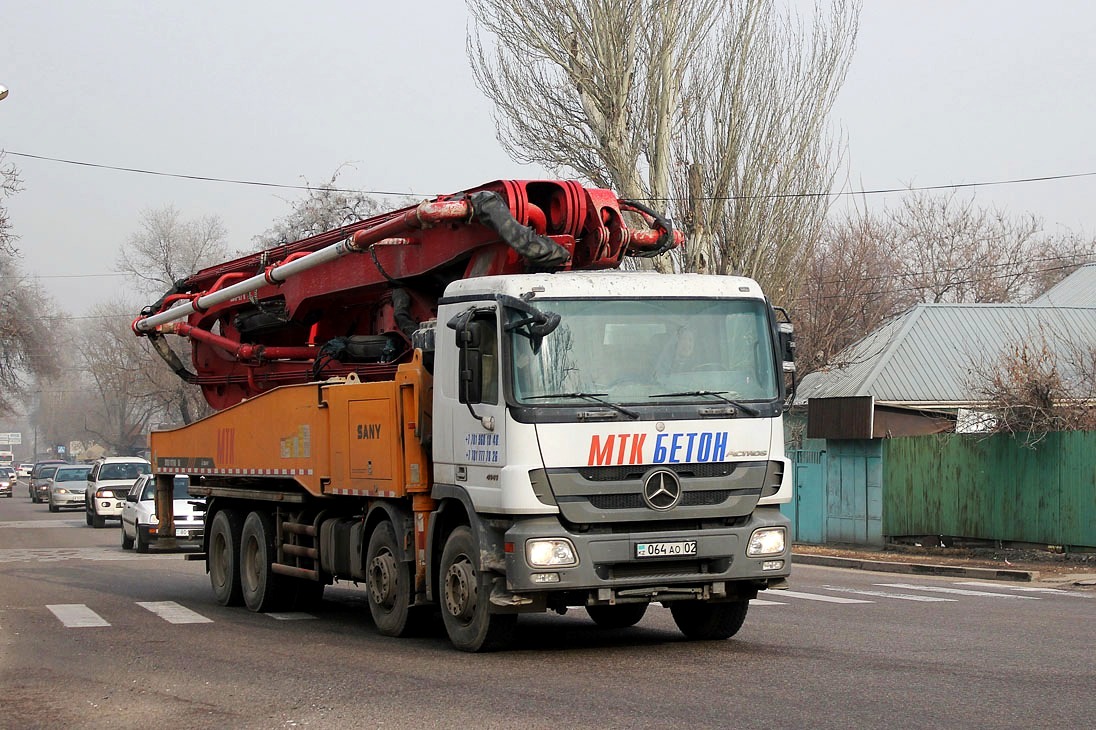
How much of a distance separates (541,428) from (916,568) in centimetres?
1498

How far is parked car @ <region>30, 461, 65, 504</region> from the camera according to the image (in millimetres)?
59659

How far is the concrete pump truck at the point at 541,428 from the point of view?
1023 centimetres

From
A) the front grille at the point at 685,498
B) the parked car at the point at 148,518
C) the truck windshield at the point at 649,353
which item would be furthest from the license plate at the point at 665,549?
the parked car at the point at 148,518

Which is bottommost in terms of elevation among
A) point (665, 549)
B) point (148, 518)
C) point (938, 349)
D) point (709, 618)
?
point (148, 518)

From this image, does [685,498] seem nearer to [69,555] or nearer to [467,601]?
[467,601]

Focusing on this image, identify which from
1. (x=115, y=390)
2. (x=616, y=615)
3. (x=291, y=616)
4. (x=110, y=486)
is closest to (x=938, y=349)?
(x=110, y=486)

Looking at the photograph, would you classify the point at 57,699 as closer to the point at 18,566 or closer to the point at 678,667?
the point at 678,667

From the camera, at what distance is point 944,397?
1251 inches

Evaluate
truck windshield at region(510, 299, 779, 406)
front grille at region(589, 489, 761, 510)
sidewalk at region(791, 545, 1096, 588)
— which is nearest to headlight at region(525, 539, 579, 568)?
front grille at region(589, 489, 761, 510)

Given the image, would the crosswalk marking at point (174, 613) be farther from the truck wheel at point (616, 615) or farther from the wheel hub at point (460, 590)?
the wheel hub at point (460, 590)

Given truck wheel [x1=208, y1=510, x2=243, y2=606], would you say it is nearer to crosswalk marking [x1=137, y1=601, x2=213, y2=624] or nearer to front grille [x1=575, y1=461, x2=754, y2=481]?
crosswalk marking [x1=137, y1=601, x2=213, y2=624]

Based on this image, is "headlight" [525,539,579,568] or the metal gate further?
the metal gate

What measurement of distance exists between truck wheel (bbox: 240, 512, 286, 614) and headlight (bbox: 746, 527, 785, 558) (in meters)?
6.33

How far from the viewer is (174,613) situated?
15.1 m
